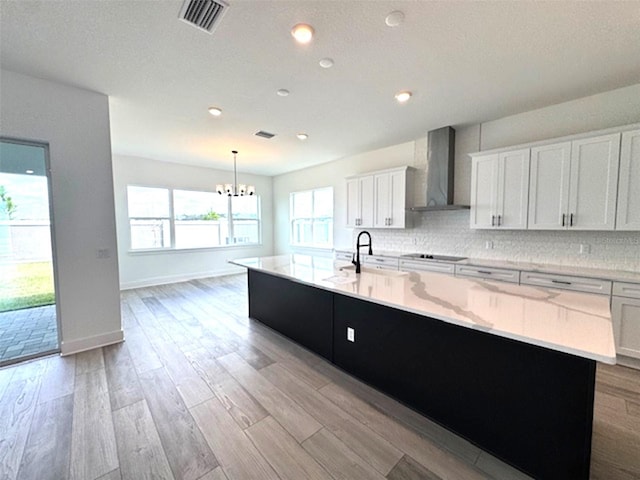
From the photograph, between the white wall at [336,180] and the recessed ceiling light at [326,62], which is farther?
the white wall at [336,180]

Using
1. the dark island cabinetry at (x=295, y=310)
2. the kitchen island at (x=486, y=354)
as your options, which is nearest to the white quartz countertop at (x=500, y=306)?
the kitchen island at (x=486, y=354)

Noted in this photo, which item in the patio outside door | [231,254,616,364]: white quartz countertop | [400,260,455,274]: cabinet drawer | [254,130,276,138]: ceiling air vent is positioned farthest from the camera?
[254,130,276,138]: ceiling air vent

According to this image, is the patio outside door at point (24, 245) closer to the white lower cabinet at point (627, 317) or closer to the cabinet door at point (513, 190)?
the cabinet door at point (513, 190)

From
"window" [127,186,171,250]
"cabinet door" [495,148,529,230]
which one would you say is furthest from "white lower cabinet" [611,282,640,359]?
"window" [127,186,171,250]

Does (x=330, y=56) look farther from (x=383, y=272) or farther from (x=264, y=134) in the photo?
(x=264, y=134)

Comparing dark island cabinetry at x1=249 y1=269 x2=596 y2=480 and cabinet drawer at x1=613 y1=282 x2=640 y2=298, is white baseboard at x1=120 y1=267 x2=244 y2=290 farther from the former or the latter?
cabinet drawer at x1=613 y1=282 x2=640 y2=298

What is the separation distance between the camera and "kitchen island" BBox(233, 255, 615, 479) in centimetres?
125

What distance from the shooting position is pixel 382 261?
15.0ft

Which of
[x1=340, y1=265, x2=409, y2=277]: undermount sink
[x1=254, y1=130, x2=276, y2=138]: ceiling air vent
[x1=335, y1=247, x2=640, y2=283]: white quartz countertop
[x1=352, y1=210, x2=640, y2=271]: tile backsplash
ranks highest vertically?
[x1=254, y1=130, x2=276, y2=138]: ceiling air vent

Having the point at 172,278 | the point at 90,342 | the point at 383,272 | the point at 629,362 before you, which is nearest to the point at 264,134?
the point at 383,272

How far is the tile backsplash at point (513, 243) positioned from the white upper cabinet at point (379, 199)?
412 mm

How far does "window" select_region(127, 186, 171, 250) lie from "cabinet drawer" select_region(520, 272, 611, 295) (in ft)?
22.5

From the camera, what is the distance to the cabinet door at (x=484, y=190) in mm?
3551

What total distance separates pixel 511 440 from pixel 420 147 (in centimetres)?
423
